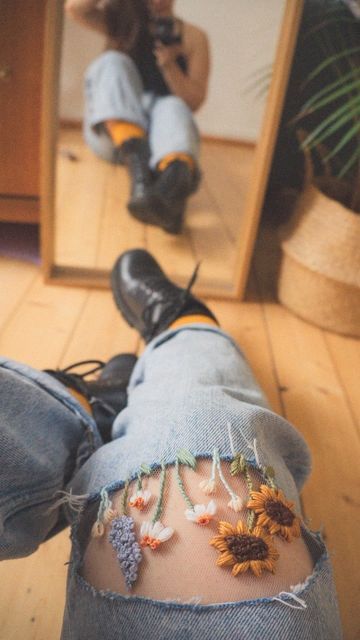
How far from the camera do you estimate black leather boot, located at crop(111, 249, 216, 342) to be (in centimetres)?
73

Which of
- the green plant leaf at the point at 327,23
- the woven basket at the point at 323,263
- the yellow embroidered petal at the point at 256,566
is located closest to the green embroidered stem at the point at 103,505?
the yellow embroidered petal at the point at 256,566

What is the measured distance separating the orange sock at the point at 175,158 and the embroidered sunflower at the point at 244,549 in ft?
2.57

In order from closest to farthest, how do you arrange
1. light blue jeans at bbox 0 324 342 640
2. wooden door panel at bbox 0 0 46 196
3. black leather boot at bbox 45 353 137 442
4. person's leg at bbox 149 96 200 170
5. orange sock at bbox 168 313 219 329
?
light blue jeans at bbox 0 324 342 640 → black leather boot at bbox 45 353 137 442 → orange sock at bbox 168 313 219 329 → wooden door panel at bbox 0 0 46 196 → person's leg at bbox 149 96 200 170

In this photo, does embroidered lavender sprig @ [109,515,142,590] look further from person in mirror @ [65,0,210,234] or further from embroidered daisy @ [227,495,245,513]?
person in mirror @ [65,0,210,234]

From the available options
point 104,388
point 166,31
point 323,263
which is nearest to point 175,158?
point 166,31

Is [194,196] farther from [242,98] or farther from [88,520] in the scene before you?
[88,520]

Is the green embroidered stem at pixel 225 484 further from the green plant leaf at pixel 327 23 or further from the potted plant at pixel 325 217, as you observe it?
the green plant leaf at pixel 327 23

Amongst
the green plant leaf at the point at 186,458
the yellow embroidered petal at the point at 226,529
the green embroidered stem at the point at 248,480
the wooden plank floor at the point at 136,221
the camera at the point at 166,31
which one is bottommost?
the wooden plank floor at the point at 136,221

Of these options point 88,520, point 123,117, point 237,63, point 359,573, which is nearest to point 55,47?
point 123,117

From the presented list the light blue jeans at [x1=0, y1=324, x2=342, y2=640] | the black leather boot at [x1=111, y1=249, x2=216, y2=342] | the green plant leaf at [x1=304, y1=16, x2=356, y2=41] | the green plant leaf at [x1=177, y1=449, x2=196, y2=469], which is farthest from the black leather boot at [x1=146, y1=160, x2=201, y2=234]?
the green plant leaf at [x1=177, y1=449, x2=196, y2=469]

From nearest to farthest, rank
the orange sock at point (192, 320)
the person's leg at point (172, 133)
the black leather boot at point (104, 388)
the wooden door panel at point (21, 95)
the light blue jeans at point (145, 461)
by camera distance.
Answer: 1. the light blue jeans at point (145, 461)
2. the black leather boot at point (104, 388)
3. the orange sock at point (192, 320)
4. the wooden door panel at point (21, 95)
5. the person's leg at point (172, 133)

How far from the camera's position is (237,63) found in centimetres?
89

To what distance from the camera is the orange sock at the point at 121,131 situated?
3.15ft

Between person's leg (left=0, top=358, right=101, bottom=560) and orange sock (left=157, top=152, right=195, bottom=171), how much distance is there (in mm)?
651
